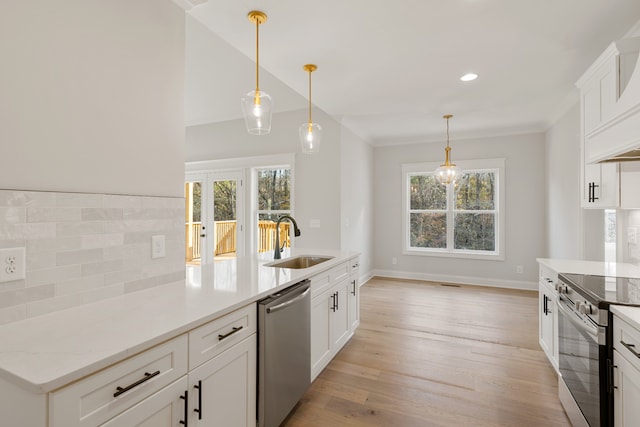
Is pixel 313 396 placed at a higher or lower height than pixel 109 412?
lower

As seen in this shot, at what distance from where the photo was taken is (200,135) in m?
5.62

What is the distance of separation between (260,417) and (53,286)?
1.13m

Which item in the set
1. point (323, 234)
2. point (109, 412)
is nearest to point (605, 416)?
point (109, 412)

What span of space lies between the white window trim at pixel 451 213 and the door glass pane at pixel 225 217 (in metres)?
3.13

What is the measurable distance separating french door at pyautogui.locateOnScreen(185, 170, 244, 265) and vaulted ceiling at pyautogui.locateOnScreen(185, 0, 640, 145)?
1464 mm

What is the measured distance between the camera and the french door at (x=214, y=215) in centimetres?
531

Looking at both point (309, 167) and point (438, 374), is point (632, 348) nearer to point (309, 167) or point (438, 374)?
point (438, 374)

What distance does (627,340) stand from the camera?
1314 millimetres

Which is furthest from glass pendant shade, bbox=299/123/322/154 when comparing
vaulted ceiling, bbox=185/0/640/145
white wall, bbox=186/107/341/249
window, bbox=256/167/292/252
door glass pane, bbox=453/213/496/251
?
door glass pane, bbox=453/213/496/251

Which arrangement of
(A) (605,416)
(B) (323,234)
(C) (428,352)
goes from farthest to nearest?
(B) (323,234), (C) (428,352), (A) (605,416)

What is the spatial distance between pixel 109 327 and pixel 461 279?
5529 millimetres

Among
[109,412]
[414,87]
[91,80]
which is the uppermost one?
[414,87]

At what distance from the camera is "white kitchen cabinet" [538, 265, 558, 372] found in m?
2.29

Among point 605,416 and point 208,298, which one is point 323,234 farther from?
point 605,416
